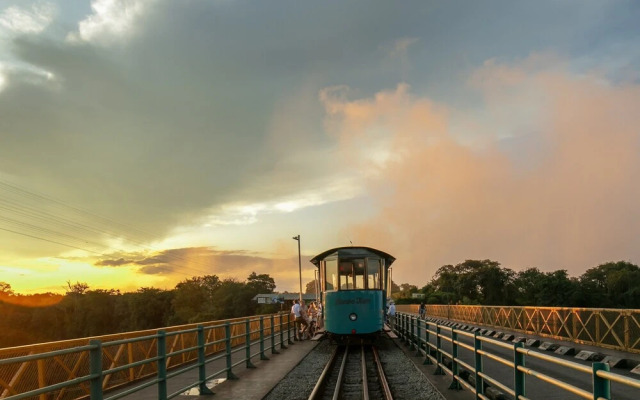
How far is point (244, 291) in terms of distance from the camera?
124 metres

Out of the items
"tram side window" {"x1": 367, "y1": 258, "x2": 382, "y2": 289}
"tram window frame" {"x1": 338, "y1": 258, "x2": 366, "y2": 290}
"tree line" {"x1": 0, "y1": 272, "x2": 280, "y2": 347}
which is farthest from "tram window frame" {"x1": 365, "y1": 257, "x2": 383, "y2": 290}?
"tree line" {"x1": 0, "y1": 272, "x2": 280, "y2": 347}

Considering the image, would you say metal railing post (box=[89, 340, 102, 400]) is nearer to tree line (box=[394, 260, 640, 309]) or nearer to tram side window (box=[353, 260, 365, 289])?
tram side window (box=[353, 260, 365, 289])

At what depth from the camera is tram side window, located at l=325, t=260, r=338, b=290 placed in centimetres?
1978

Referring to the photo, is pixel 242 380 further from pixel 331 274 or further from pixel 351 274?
pixel 331 274

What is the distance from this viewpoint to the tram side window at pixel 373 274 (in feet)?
64.6

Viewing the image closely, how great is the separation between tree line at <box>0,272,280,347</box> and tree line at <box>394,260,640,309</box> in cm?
3352

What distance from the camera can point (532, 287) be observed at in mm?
87000

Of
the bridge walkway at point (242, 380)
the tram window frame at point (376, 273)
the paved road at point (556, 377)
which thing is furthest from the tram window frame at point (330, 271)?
the paved road at point (556, 377)

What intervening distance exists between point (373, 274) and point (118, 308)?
113m

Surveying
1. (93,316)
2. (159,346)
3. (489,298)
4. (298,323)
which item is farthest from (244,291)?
(159,346)

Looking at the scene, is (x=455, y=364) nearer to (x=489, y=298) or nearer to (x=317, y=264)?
(x=317, y=264)

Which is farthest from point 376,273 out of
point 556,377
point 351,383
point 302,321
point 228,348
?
point 228,348

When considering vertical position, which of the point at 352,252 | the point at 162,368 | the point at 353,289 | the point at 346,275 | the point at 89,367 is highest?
the point at 352,252

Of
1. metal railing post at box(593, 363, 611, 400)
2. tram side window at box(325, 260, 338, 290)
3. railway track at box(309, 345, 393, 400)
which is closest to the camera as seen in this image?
metal railing post at box(593, 363, 611, 400)
